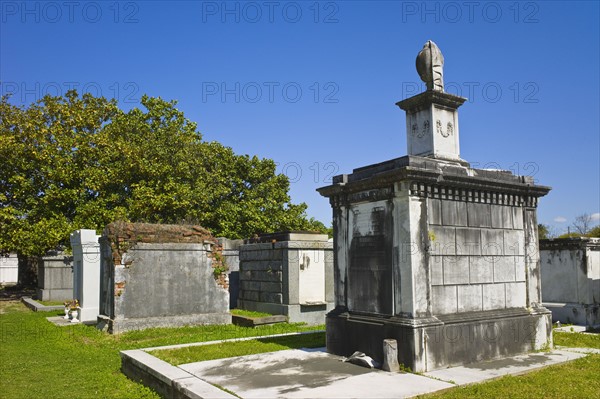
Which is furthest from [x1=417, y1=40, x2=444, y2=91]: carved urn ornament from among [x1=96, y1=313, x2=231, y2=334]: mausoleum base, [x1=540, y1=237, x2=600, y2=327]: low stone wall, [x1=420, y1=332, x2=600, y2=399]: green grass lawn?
[x1=96, y1=313, x2=231, y2=334]: mausoleum base

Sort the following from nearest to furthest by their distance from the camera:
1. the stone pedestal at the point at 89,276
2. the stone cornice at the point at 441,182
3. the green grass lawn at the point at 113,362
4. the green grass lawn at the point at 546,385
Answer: the green grass lawn at the point at 546,385
the green grass lawn at the point at 113,362
the stone cornice at the point at 441,182
the stone pedestal at the point at 89,276

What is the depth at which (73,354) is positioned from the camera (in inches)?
408

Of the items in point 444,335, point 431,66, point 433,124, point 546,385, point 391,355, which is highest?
point 431,66

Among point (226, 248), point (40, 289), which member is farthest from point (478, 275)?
point (40, 289)

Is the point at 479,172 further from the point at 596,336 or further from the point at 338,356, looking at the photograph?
the point at 596,336

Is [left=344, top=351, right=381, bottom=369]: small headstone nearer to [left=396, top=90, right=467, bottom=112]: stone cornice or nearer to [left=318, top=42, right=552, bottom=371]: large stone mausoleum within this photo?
[left=318, top=42, right=552, bottom=371]: large stone mausoleum

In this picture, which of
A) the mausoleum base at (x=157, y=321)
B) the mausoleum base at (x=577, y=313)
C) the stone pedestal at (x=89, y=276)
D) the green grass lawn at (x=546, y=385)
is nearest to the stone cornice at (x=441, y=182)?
the green grass lawn at (x=546, y=385)

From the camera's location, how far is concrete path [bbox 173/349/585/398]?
6.12m

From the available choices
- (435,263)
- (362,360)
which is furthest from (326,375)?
(435,263)

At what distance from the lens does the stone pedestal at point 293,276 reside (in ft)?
48.0

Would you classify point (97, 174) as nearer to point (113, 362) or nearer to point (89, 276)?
point (89, 276)

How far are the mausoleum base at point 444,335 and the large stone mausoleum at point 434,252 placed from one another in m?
0.02

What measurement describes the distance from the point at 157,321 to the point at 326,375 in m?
7.44

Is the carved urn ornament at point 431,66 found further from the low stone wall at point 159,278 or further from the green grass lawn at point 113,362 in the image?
the low stone wall at point 159,278
